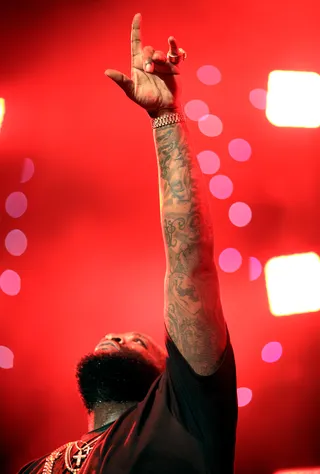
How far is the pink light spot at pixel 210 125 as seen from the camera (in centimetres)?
249

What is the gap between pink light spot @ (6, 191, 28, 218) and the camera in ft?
8.27

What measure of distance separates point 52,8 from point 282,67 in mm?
943

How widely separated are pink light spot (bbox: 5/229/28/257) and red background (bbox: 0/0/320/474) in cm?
2

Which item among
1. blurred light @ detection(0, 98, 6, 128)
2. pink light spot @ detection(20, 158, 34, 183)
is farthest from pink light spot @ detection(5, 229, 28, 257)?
blurred light @ detection(0, 98, 6, 128)

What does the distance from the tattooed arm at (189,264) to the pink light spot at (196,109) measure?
1.37m

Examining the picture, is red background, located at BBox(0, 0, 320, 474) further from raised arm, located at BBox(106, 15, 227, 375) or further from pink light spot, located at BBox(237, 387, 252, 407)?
raised arm, located at BBox(106, 15, 227, 375)

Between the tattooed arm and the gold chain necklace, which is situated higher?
the tattooed arm

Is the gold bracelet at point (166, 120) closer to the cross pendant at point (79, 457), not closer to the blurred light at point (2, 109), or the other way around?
the cross pendant at point (79, 457)

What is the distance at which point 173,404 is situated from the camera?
3.83ft

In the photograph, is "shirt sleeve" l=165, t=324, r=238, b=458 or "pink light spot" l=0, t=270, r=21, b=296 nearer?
"shirt sleeve" l=165, t=324, r=238, b=458

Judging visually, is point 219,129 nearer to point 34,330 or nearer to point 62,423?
point 34,330

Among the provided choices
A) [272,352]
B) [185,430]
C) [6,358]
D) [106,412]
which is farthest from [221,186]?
[185,430]

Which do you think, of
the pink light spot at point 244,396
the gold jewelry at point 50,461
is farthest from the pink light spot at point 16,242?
the gold jewelry at point 50,461

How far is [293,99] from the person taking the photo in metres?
2.50
